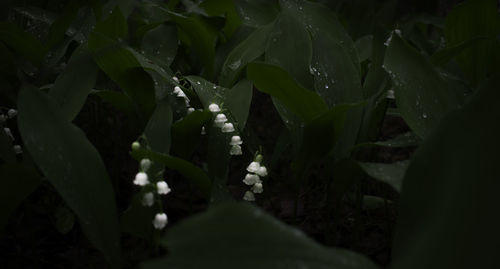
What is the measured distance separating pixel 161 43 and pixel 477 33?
1415 millimetres

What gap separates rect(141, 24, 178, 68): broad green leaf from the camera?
2.13 meters

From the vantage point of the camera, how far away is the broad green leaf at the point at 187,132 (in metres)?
1.56

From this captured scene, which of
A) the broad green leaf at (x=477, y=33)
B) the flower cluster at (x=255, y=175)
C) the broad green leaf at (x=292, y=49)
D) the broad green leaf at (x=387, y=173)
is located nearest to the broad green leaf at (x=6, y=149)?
the flower cluster at (x=255, y=175)

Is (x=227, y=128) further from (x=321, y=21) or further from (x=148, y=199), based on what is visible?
(x=321, y=21)

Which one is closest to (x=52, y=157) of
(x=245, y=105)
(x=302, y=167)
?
(x=245, y=105)

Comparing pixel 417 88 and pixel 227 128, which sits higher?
pixel 417 88

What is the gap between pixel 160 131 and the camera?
1.48 meters

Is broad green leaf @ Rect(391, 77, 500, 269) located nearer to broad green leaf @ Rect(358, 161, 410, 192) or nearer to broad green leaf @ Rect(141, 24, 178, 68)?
broad green leaf @ Rect(358, 161, 410, 192)

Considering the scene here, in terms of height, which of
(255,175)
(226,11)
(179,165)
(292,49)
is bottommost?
(255,175)

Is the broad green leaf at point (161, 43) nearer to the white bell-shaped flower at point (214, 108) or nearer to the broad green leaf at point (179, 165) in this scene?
the white bell-shaped flower at point (214, 108)

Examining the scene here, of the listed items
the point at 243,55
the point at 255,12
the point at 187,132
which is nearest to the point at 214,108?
the point at 187,132

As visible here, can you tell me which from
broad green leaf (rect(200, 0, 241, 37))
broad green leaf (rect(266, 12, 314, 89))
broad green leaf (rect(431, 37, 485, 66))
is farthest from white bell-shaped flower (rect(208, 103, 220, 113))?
broad green leaf (rect(200, 0, 241, 37))

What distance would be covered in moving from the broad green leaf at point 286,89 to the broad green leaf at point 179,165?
332 mm

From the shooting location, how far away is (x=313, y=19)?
2.03m
